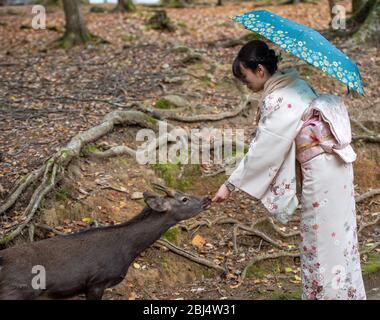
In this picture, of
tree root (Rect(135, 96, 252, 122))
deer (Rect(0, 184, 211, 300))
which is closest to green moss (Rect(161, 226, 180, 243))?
deer (Rect(0, 184, 211, 300))

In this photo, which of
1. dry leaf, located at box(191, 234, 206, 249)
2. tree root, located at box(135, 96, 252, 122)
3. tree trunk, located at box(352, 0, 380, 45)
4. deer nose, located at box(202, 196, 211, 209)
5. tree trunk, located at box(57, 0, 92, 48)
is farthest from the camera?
tree trunk, located at box(57, 0, 92, 48)

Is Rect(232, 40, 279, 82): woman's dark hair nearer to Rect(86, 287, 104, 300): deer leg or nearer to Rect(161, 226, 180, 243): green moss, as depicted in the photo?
Rect(86, 287, 104, 300): deer leg

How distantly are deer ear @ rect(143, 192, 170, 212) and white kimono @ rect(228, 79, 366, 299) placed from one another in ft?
2.93

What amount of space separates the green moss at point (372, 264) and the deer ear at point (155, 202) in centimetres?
251

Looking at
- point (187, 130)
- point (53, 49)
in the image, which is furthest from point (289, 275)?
point (53, 49)

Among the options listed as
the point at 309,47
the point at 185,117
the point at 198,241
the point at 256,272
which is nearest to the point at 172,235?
the point at 198,241

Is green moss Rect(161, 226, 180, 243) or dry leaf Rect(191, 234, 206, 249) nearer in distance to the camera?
green moss Rect(161, 226, 180, 243)

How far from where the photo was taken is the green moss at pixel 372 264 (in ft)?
23.2

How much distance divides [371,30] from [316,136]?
842 cm

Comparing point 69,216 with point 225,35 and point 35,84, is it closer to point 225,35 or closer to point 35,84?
point 35,84

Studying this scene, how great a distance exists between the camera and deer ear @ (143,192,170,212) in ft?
18.3

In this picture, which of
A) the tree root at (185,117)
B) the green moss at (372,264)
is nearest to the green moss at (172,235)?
the green moss at (372,264)
